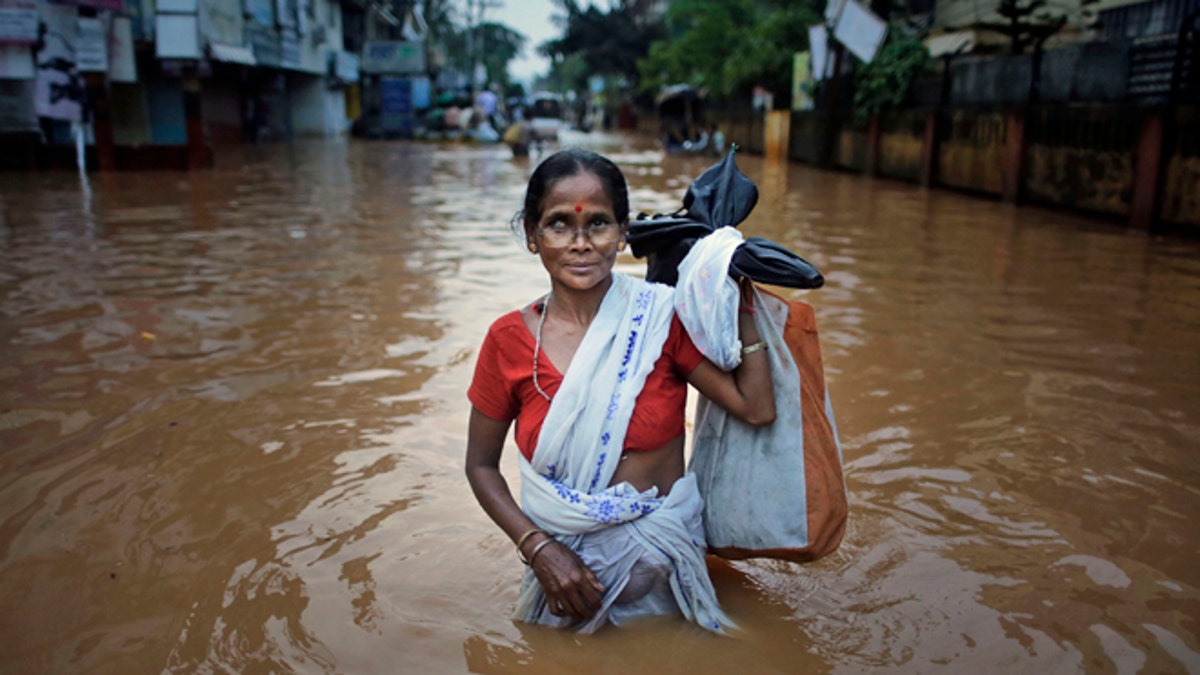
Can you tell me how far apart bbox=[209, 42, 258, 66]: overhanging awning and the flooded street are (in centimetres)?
1379

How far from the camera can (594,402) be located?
2.10 meters

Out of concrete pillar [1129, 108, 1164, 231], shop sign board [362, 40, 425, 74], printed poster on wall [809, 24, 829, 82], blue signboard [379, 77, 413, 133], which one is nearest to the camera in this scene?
concrete pillar [1129, 108, 1164, 231]

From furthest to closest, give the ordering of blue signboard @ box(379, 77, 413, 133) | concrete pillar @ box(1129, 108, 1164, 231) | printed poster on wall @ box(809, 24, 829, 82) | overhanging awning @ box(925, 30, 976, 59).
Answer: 1. blue signboard @ box(379, 77, 413, 133)
2. printed poster on wall @ box(809, 24, 829, 82)
3. overhanging awning @ box(925, 30, 976, 59)
4. concrete pillar @ box(1129, 108, 1164, 231)

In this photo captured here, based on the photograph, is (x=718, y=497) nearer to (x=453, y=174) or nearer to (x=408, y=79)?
(x=453, y=174)

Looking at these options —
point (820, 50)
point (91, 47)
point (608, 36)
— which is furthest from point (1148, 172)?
point (608, 36)

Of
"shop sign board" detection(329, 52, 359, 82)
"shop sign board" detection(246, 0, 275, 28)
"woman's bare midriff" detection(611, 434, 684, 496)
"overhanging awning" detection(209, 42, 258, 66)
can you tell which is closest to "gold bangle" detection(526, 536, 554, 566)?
"woman's bare midriff" detection(611, 434, 684, 496)

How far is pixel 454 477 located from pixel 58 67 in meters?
15.0

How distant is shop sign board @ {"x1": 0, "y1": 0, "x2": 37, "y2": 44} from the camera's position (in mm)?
14523

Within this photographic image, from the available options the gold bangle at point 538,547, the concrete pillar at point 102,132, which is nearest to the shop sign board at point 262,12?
the concrete pillar at point 102,132

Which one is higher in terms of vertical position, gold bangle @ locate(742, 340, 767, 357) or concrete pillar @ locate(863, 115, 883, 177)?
concrete pillar @ locate(863, 115, 883, 177)

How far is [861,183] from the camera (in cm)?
1609

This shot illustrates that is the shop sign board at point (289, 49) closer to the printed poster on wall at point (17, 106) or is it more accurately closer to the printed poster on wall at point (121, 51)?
the printed poster on wall at point (121, 51)

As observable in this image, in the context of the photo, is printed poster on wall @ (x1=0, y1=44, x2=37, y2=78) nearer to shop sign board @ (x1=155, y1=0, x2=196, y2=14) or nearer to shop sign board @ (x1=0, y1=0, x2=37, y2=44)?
shop sign board @ (x1=0, y1=0, x2=37, y2=44)

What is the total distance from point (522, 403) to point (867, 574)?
1258 millimetres
